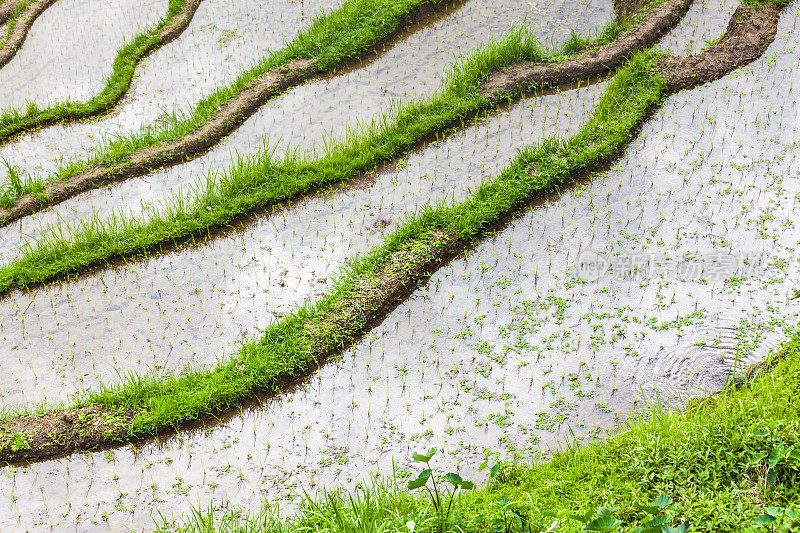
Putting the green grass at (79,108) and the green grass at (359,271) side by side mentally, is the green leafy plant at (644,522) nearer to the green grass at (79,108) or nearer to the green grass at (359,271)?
the green grass at (359,271)

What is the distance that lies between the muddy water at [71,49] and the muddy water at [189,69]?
20.7 inches

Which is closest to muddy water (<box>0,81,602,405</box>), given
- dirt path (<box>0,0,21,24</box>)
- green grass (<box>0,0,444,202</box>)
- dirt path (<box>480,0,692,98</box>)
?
dirt path (<box>480,0,692,98</box>)

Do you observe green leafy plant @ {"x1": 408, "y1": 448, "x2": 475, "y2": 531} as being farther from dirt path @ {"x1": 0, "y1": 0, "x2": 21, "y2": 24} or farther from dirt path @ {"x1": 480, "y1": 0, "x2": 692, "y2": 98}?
dirt path @ {"x1": 0, "y1": 0, "x2": 21, "y2": 24}

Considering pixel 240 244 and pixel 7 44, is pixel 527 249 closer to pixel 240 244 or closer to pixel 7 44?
pixel 240 244

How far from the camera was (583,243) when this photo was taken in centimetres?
478

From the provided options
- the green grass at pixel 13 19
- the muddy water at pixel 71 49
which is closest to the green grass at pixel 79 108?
the muddy water at pixel 71 49

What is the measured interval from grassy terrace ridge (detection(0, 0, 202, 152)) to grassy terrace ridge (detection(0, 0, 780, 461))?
104 inches

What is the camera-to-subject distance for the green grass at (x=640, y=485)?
9.04 feet

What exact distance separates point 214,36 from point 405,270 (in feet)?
15.3

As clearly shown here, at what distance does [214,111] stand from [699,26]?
533 centimetres

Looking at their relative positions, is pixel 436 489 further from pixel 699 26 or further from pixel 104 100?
pixel 699 26

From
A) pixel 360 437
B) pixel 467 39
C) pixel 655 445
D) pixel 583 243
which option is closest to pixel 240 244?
pixel 360 437

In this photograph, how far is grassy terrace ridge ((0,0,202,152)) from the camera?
6309mm

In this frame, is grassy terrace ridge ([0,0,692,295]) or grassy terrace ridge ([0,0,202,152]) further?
grassy terrace ridge ([0,0,202,152])
